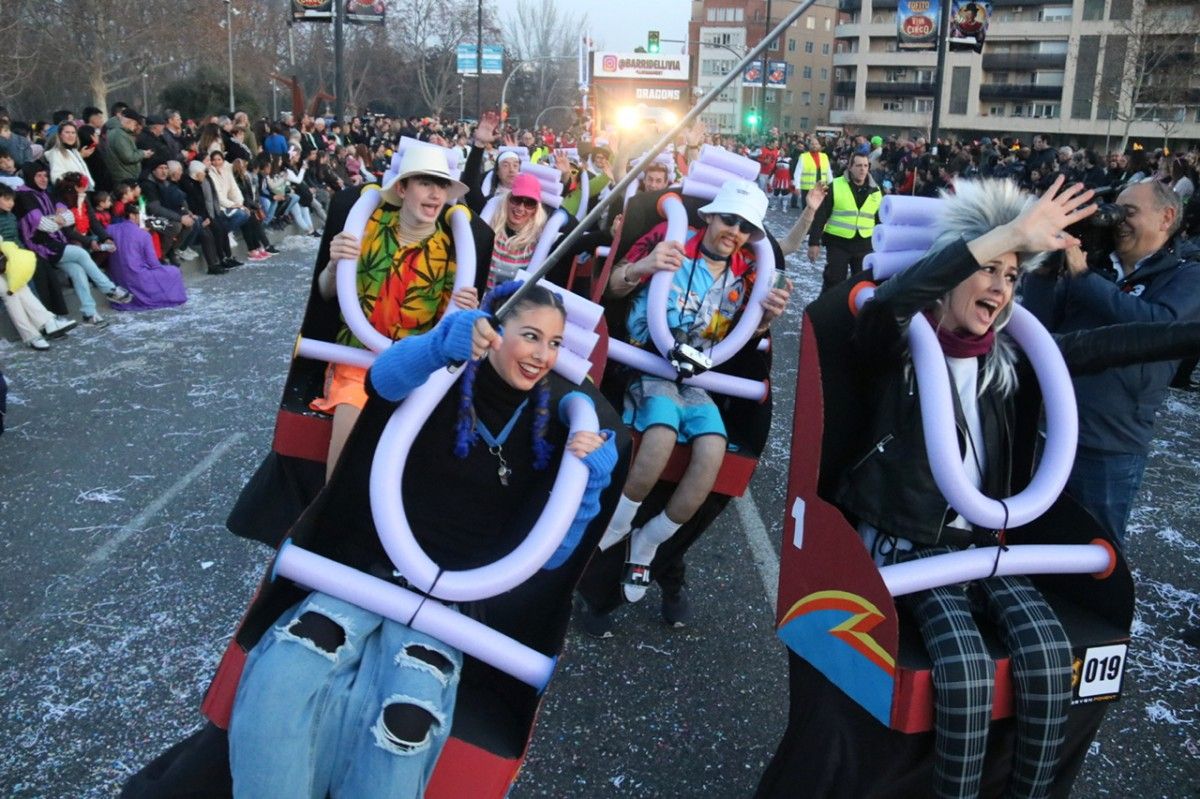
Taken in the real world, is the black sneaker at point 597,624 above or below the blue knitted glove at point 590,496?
below

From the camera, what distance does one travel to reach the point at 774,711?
3402 millimetres

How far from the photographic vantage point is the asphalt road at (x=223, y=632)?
305 cm

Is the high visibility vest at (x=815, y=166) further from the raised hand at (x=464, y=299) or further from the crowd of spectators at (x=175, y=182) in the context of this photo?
the raised hand at (x=464, y=299)

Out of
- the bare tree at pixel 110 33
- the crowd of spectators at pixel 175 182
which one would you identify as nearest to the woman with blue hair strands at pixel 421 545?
the crowd of spectators at pixel 175 182

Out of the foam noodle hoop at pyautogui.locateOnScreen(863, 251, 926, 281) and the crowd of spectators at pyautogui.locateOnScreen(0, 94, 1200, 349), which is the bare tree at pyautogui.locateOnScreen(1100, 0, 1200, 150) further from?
the foam noodle hoop at pyautogui.locateOnScreen(863, 251, 926, 281)

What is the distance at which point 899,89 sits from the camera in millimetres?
68188

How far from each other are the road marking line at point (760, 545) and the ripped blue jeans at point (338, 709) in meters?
2.10

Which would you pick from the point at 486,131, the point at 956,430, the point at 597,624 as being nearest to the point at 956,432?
the point at 956,430

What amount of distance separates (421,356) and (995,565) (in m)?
1.55

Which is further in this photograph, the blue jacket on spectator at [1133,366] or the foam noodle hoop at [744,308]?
the foam noodle hoop at [744,308]

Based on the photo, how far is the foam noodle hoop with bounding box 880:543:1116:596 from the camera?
246cm

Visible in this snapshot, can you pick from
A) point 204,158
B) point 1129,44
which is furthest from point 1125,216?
point 1129,44

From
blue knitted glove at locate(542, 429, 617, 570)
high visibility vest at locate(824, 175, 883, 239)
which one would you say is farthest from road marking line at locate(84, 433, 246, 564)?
high visibility vest at locate(824, 175, 883, 239)

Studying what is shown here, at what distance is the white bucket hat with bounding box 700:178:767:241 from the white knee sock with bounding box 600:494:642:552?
124 cm
